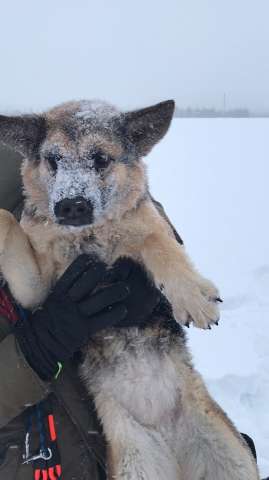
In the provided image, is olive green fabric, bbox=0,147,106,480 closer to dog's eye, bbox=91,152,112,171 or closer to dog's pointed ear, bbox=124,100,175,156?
dog's eye, bbox=91,152,112,171

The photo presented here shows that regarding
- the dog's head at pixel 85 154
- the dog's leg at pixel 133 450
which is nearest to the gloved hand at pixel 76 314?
the dog's head at pixel 85 154

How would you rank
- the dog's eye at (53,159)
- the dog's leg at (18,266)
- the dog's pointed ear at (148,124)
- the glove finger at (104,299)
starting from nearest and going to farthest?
the glove finger at (104,299)
the dog's leg at (18,266)
the dog's eye at (53,159)
the dog's pointed ear at (148,124)

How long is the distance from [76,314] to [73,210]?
0.56m

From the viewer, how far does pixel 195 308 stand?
9.61 feet

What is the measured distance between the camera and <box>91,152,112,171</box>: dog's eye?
3.23 m

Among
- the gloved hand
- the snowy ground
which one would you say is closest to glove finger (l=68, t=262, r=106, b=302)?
the gloved hand

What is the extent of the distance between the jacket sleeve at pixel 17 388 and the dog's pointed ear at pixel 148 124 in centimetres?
154

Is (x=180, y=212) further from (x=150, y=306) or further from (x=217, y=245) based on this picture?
(x=150, y=306)

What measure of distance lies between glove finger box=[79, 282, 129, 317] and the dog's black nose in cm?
43

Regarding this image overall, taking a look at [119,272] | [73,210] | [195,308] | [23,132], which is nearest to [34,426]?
[119,272]

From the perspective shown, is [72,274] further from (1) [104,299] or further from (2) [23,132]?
(2) [23,132]

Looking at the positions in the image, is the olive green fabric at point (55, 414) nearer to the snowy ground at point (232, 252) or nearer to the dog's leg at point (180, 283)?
the dog's leg at point (180, 283)

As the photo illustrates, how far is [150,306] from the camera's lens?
120 inches

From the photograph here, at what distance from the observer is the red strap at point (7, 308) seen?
117 inches
